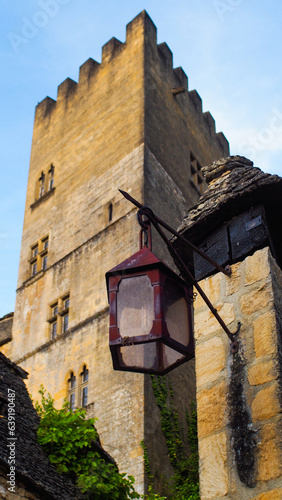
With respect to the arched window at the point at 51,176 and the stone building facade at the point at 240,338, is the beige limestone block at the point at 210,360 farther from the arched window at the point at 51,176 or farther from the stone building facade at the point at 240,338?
the arched window at the point at 51,176

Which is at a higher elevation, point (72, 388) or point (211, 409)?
point (72, 388)

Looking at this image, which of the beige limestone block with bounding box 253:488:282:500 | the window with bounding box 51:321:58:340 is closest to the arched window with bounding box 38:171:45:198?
the window with bounding box 51:321:58:340

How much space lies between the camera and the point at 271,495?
3689 millimetres

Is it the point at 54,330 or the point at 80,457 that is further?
the point at 54,330

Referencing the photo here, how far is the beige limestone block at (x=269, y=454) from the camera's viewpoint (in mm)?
3727

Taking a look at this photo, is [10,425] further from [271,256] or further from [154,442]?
[154,442]

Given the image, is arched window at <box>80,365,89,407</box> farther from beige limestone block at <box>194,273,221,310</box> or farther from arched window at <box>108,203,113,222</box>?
beige limestone block at <box>194,273,221,310</box>

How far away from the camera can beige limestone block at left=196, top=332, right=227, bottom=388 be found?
4.34m

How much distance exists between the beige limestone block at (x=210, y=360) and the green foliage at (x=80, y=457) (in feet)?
13.2

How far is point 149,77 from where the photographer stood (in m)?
22.1

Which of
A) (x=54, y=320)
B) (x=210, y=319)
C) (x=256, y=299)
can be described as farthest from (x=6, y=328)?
(x=256, y=299)

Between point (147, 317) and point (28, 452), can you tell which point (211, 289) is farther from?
point (28, 452)

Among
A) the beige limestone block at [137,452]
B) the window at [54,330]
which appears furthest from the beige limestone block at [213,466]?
the window at [54,330]

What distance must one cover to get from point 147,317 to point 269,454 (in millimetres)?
967
